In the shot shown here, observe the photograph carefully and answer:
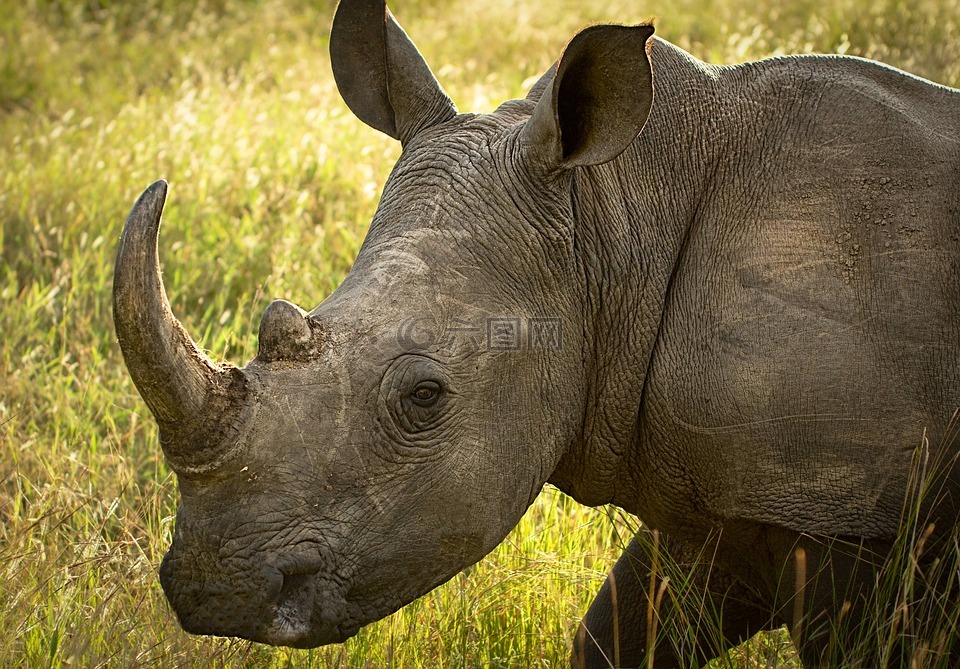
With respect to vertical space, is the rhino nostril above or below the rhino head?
below

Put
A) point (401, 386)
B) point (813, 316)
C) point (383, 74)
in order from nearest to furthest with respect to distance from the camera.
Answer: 1. point (401, 386)
2. point (813, 316)
3. point (383, 74)

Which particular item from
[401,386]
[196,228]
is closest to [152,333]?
[401,386]

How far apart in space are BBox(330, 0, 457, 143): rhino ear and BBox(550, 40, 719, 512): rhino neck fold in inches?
20.0

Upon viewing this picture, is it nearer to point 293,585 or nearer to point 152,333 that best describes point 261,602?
point 293,585

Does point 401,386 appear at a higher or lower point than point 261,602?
higher

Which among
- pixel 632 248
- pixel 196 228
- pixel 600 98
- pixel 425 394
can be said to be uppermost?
pixel 196 228

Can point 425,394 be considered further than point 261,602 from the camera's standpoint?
Yes

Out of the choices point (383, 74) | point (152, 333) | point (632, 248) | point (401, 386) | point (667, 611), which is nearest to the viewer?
point (152, 333)

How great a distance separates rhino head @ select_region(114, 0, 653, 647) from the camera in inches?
110

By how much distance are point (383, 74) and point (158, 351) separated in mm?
1306

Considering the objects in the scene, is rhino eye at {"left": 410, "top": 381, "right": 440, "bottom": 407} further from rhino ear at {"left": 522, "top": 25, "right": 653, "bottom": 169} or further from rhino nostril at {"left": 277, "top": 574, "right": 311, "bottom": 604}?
rhino ear at {"left": 522, "top": 25, "right": 653, "bottom": 169}

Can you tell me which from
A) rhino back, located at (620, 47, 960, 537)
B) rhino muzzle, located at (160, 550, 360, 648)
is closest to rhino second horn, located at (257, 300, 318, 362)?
rhino muzzle, located at (160, 550, 360, 648)

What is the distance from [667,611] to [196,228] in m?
4.28

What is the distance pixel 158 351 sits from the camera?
2703 mm
